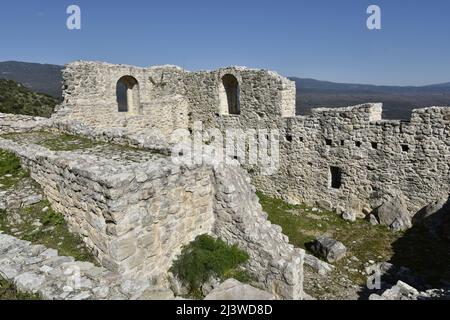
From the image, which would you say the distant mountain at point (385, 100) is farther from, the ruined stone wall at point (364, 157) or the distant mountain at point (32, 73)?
the distant mountain at point (32, 73)

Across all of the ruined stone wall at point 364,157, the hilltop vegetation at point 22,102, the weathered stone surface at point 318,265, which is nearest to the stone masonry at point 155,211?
the weathered stone surface at point 318,265

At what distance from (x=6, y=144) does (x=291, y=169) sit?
381 inches

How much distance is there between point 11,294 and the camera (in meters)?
4.71

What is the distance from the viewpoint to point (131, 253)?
5.64m

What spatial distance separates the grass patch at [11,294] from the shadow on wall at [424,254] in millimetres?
6750

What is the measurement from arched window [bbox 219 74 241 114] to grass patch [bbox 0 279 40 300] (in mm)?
11966

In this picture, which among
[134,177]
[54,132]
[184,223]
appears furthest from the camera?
[54,132]

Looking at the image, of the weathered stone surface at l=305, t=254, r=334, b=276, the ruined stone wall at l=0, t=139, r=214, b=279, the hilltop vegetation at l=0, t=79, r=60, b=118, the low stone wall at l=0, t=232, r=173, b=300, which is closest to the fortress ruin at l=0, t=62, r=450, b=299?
the ruined stone wall at l=0, t=139, r=214, b=279

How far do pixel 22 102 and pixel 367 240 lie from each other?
99.4 ft

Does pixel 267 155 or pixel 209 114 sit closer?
pixel 267 155

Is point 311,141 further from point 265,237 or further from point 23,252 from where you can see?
point 23,252

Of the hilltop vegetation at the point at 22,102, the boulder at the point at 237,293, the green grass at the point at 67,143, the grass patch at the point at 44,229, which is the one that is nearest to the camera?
the boulder at the point at 237,293

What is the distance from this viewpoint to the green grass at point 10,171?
7.91 meters
